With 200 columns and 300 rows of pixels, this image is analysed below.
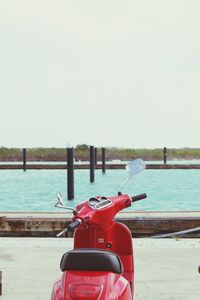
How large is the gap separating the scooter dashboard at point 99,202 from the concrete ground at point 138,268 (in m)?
1.42

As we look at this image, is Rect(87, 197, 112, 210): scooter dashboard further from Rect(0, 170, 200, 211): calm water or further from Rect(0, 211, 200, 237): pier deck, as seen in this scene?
Rect(0, 170, 200, 211): calm water

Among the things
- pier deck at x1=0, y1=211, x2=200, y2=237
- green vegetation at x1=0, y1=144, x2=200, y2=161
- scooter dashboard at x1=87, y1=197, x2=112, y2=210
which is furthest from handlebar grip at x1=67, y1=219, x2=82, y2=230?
green vegetation at x1=0, y1=144, x2=200, y2=161

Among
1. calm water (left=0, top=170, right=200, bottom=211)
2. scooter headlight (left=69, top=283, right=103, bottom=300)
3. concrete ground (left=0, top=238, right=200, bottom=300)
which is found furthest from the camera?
calm water (left=0, top=170, right=200, bottom=211)

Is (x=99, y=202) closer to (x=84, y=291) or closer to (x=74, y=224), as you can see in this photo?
(x=74, y=224)

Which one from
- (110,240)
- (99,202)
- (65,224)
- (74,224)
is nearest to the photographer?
(74,224)

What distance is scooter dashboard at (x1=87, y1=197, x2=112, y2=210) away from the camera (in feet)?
10.5

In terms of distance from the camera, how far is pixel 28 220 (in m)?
9.63

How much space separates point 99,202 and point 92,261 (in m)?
0.70

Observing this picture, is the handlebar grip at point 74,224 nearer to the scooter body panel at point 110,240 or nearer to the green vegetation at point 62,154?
the scooter body panel at point 110,240

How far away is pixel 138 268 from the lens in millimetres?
5598

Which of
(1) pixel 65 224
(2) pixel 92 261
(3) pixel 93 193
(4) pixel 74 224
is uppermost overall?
(4) pixel 74 224

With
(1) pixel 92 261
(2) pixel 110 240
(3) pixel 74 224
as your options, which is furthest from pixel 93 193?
(1) pixel 92 261

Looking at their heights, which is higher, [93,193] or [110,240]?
[110,240]

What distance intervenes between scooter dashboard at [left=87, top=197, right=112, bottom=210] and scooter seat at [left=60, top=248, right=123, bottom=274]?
0.60 metres
